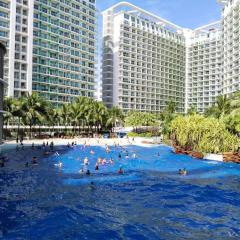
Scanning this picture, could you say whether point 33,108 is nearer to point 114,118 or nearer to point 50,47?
point 114,118

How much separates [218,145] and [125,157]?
15.8 meters

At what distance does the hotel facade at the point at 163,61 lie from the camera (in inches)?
5496

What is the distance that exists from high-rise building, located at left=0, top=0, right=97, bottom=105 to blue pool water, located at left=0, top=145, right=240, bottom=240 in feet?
227

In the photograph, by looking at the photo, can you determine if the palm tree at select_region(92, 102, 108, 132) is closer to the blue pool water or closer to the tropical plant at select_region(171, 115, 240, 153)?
the tropical plant at select_region(171, 115, 240, 153)

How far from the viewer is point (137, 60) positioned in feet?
534

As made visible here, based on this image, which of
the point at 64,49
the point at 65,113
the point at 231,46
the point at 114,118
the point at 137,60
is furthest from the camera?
the point at 137,60

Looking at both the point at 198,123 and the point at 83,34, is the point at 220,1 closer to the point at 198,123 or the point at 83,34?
the point at 83,34

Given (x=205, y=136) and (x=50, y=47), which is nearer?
(x=205, y=136)

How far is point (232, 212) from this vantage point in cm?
2711

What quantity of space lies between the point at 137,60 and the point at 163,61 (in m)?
19.8

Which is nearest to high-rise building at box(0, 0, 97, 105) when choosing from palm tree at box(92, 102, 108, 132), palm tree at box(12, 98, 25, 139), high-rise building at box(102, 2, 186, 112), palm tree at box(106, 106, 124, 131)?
high-rise building at box(102, 2, 186, 112)

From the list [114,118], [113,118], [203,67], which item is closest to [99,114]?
[113,118]

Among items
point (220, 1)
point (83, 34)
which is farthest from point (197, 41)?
point (83, 34)

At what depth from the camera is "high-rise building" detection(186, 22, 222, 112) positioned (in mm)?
177500
